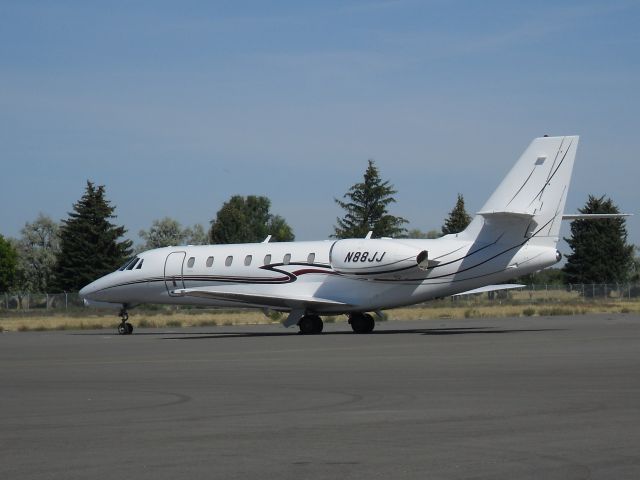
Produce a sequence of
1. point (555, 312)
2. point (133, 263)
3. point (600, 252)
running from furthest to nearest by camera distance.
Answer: point (600, 252) < point (555, 312) < point (133, 263)

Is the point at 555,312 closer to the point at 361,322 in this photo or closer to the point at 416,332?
the point at 361,322

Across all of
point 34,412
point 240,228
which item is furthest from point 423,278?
point 240,228

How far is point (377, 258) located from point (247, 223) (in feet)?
378

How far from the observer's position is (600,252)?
9694 cm

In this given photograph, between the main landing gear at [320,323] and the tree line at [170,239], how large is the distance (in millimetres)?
48489

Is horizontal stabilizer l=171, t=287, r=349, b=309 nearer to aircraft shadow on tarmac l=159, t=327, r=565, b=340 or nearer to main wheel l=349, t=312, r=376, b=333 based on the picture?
aircraft shadow on tarmac l=159, t=327, r=565, b=340

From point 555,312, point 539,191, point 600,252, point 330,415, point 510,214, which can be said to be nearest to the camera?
point 330,415

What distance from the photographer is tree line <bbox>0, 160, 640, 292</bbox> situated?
83.6 meters

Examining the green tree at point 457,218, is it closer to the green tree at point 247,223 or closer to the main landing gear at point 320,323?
the green tree at point 247,223

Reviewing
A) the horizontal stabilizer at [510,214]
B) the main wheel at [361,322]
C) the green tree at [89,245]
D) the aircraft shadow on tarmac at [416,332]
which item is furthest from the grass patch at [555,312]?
the green tree at [89,245]

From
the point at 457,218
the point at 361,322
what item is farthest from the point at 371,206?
the point at 361,322

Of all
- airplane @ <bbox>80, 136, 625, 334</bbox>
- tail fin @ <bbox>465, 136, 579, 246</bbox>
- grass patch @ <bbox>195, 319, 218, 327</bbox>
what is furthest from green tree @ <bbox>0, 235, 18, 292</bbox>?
tail fin @ <bbox>465, 136, 579, 246</bbox>

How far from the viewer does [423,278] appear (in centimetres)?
3331

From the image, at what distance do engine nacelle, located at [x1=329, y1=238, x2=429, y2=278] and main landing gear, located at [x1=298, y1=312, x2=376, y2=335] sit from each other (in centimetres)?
198
